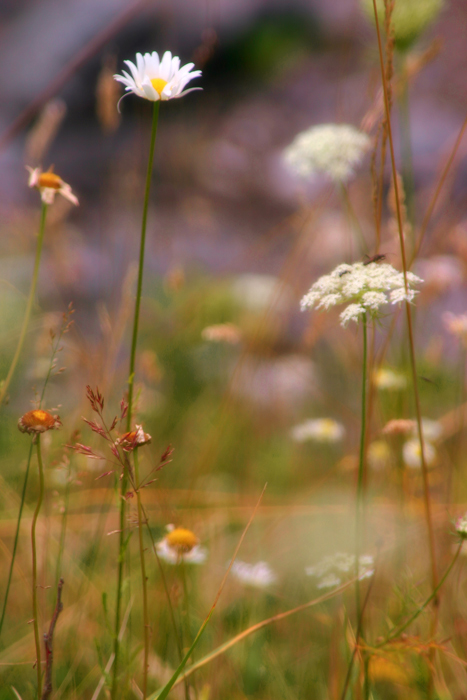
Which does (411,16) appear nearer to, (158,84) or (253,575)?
(158,84)

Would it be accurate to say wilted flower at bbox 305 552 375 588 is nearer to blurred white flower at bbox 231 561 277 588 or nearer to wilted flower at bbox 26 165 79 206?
blurred white flower at bbox 231 561 277 588

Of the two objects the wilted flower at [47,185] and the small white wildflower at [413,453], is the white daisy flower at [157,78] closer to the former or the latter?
the wilted flower at [47,185]

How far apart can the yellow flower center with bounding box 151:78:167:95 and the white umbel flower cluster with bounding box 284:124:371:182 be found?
353 millimetres

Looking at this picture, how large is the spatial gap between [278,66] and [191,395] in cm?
198

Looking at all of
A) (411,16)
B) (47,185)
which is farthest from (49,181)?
(411,16)

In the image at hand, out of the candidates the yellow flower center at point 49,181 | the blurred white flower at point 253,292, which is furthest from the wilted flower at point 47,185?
the blurred white flower at point 253,292

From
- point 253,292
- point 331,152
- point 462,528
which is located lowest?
point 462,528

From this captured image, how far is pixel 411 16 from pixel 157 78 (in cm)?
54

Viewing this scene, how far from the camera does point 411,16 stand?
0.67m

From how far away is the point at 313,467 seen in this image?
101 centimetres

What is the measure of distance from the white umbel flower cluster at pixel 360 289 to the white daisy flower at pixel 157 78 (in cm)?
16

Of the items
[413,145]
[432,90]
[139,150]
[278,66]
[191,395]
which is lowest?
[191,395]

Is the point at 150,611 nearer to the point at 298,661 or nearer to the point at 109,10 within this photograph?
the point at 298,661

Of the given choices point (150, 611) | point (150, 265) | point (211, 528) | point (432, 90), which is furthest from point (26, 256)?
point (432, 90)
